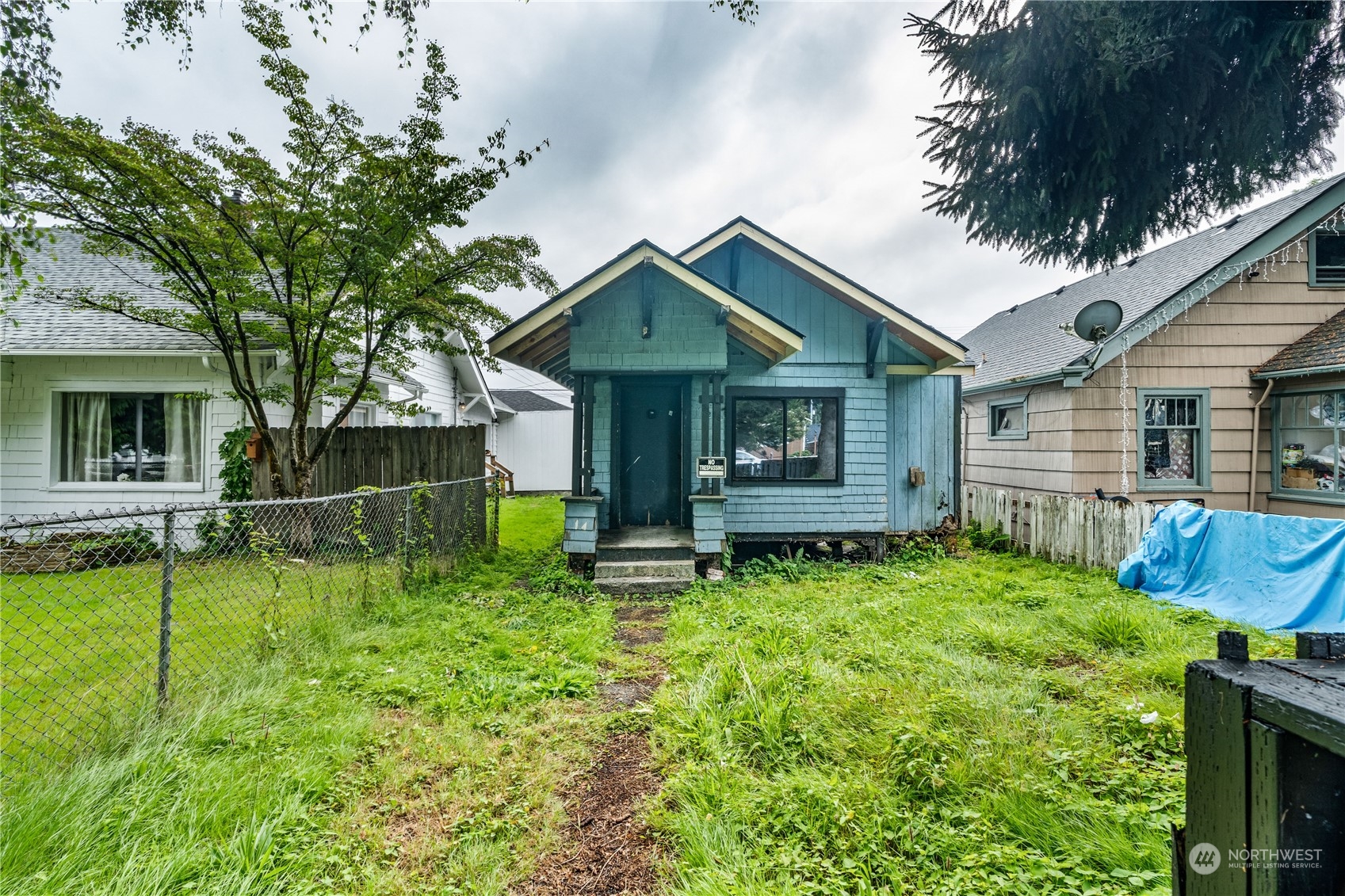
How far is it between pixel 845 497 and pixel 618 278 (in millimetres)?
4393

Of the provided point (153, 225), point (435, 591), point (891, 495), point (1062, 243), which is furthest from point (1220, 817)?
point (153, 225)

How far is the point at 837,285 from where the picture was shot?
8078 millimetres

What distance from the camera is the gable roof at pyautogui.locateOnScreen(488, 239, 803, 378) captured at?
673cm

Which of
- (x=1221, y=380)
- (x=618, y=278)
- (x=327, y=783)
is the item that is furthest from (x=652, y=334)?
(x=1221, y=380)

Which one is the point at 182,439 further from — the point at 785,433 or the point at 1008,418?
the point at 1008,418

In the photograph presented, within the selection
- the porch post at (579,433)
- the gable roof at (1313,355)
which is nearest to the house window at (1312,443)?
the gable roof at (1313,355)

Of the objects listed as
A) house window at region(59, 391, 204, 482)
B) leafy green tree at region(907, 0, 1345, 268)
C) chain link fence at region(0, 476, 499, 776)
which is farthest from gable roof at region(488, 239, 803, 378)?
house window at region(59, 391, 204, 482)

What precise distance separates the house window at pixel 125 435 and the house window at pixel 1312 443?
16.1 metres

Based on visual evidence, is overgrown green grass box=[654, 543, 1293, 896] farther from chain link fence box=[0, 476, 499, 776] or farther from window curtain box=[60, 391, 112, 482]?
window curtain box=[60, 391, 112, 482]

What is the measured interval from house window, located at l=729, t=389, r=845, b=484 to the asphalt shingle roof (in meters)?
7.74

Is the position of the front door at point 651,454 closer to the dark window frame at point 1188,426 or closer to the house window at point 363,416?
the house window at point 363,416

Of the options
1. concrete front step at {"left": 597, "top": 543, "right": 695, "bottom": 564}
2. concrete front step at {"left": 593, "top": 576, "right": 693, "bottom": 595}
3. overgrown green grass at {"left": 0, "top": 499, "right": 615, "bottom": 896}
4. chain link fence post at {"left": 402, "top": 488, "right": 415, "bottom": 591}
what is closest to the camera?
overgrown green grass at {"left": 0, "top": 499, "right": 615, "bottom": 896}

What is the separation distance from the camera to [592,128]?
9867 millimetres

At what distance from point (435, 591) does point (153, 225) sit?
207 inches
